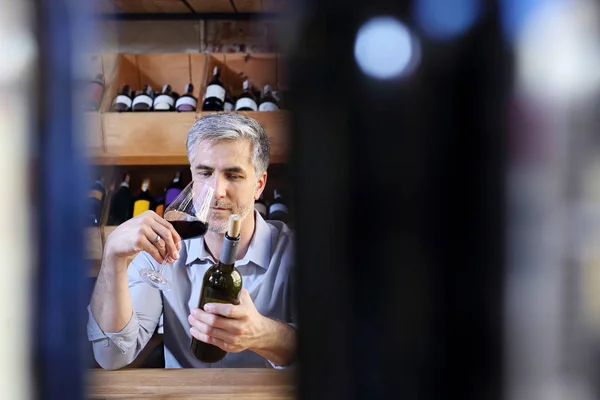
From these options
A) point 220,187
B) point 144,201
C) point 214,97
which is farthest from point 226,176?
point 214,97

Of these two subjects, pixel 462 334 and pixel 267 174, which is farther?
pixel 267 174

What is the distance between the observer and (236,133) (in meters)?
0.46

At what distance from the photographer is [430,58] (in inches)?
7.0

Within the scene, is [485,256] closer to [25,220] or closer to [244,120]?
[25,220]

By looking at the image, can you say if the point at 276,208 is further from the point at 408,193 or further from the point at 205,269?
the point at 408,193

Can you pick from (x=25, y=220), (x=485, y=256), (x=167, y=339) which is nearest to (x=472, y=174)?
(x=485, y=256)

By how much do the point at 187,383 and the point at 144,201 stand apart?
7.2 inches

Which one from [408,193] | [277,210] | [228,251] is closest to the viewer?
[408,193]

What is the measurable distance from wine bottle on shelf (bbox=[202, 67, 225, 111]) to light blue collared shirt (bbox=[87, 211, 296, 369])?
20cm

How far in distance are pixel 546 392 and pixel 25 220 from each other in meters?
0.21

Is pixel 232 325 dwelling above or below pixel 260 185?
below

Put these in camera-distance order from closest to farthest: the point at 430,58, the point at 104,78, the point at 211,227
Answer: the point at 430,58, the point at 211,227, the point at 104,78

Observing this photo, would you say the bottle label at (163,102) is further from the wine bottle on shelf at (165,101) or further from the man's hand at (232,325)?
the man's hand at (232,325)

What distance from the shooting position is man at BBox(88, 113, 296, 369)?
40 centimetres
